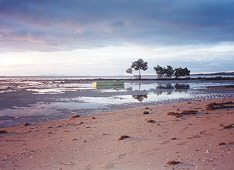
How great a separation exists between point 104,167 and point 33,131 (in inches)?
223

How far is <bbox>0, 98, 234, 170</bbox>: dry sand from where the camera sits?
495cm

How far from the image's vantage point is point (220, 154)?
507cm

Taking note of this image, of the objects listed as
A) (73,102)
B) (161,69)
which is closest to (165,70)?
(161,69)

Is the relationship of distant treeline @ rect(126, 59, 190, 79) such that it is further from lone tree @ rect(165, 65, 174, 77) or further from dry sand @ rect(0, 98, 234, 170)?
dry sand @ rect(0, 98, 234, 170)

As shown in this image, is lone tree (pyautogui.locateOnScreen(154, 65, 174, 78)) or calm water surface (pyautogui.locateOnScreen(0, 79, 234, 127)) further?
lone tree (pyautogui.locateOnScreen(154, 65, 174, 78))

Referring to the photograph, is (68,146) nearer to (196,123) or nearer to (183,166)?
(183,166)

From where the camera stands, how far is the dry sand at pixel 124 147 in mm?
4945

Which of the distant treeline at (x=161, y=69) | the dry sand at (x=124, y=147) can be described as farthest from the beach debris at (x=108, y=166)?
the distant treeline at (x=161, y=69)

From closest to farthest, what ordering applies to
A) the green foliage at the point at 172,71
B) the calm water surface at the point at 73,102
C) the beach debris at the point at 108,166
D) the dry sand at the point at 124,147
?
1. the beach debris at the point at 108,166
2. the dry sand at the point at 124,147
3. the calm water surface at the point at 73,102
4. the green foliage at the point at 172,71

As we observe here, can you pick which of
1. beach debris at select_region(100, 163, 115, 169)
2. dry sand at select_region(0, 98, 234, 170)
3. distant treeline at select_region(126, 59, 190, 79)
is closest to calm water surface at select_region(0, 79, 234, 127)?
dry sand at select_region(0, 98, 234, 170)

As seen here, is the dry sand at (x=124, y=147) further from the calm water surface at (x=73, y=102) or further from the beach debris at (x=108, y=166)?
the calm water surface at (x=73, y=102)

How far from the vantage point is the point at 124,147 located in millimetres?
6250

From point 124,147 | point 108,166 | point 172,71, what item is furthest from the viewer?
point 172,71

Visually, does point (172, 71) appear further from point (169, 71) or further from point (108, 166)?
point (108, 166)
